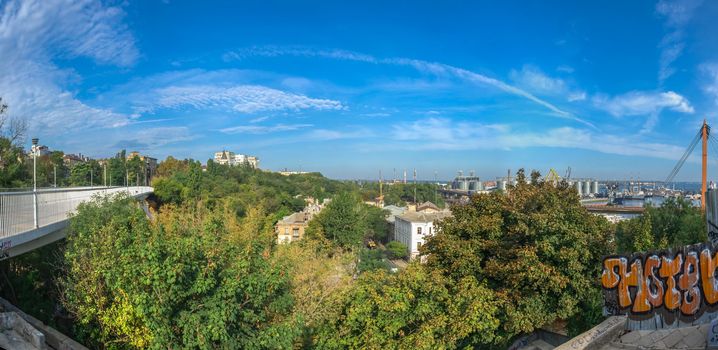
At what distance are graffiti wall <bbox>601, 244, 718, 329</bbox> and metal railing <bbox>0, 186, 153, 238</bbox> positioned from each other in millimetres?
14145

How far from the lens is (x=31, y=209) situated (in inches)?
468

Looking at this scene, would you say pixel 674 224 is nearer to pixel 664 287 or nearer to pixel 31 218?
pixel 664 287

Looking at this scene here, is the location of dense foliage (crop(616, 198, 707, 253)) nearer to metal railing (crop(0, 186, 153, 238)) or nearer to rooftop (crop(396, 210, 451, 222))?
metal railing (crop(0, 186, 153, 238))

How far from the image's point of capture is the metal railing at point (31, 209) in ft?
33.6

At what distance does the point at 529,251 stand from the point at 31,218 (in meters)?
13.5

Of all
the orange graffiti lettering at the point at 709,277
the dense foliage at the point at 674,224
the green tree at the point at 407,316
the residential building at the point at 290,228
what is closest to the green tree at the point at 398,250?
the residential building at the point at 290,228

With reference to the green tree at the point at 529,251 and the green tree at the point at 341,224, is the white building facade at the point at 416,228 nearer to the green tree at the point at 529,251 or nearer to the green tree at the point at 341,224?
the green tree at the point at 341,224

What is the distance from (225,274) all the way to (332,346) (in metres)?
2.80

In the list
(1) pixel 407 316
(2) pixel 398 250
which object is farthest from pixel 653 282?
(2) pixel 398 250

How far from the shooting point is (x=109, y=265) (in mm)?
9797

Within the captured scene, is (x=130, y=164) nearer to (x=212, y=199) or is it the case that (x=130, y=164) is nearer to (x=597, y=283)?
(x=212, y=199)

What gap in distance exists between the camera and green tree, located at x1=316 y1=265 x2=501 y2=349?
9.58 metres

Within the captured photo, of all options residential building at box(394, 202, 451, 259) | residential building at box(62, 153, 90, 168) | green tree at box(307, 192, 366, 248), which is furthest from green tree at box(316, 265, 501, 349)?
residential building at box(62, 153, 90, 168)

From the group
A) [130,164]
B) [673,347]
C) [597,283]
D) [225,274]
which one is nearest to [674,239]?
[597,283]
